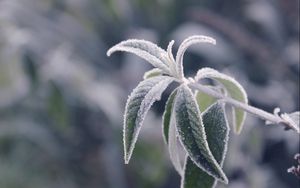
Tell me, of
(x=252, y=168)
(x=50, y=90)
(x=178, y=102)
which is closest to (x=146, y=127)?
(x=50, y=90)

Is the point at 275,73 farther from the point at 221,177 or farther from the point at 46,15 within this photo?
the point at 221,177

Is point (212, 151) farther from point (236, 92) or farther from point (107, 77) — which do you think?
point (107, 77)

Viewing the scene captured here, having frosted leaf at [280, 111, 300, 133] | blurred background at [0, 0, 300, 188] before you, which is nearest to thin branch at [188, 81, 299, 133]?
frosted leaf at [280, 111, 300, 133]

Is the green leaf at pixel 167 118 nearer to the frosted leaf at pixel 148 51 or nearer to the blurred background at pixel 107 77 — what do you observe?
the frosted leaf at pixel 148 51

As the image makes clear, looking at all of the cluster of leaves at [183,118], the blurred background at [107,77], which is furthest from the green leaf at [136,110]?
the blurred background at [107,77]

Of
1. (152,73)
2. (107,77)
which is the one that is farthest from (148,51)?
(107,77)

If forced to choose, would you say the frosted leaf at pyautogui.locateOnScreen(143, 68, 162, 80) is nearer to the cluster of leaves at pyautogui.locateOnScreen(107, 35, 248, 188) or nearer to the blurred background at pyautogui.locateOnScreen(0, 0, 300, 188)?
the cluster of leaves at pyautogui.locateOnScreen(107, 35, 248, 188)

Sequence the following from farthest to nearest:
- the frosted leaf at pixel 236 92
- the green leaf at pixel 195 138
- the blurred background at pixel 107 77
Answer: the blurred background at pixel 107 77
the frosted leaf at pixel 236 92
the green leaf at pixel 195 138
